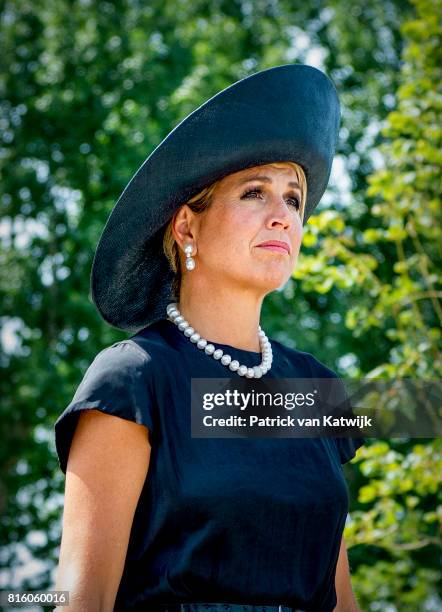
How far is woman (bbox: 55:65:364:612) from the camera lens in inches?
80.7

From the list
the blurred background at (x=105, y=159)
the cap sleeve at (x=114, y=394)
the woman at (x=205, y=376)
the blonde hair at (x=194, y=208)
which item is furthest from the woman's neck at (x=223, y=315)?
the blurred background at (x=105, y=159)

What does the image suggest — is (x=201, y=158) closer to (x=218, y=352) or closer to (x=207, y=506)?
(x=218, y=352)

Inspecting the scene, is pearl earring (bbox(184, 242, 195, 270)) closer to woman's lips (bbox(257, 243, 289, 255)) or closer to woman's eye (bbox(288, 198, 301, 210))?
woman's lips (bbox(257, 243, 289, 255))

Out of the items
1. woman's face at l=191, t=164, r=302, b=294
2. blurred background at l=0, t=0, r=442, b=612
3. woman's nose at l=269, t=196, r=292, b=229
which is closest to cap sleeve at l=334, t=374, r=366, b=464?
woman's face at l=191, t=164, r=302, b=294

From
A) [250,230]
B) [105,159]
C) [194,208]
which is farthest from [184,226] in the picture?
[105,159]

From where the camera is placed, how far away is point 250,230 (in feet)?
7.79

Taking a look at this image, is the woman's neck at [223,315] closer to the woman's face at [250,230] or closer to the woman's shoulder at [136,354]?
the woman's face at [250,230]

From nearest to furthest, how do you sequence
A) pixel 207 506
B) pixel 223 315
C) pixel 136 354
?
pixel 207 506 < pixel 136 354 < pixel 223 315

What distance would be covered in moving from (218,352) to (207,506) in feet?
1.49

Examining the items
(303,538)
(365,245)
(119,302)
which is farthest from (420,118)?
(365,245)

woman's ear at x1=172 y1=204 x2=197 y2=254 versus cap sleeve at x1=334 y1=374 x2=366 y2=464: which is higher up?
woman's ear at x1=172 y1=204 x2=197 y2=254

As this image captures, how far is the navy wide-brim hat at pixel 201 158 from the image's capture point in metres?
2.35

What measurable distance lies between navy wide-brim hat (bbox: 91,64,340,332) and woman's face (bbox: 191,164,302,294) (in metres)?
0.05

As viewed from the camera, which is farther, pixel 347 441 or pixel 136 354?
pixel 347 441
